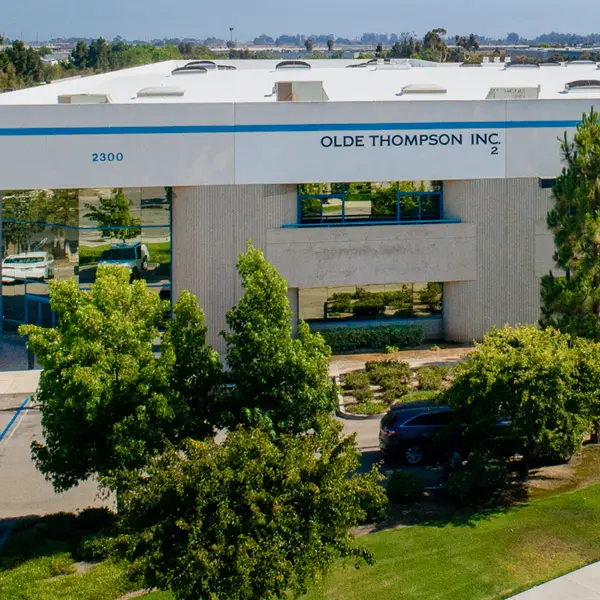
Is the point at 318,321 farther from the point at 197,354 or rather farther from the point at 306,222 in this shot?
the point at 197,354

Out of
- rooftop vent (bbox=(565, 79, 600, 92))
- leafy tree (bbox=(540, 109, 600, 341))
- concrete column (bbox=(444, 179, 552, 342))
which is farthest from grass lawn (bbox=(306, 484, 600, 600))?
rooftop vent (bbox=(565, 79, 600, 92))

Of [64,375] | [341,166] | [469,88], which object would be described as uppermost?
[469,88]

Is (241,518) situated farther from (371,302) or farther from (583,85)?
(583,85)

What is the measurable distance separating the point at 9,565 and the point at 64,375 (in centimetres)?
371

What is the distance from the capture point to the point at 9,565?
63.6ft

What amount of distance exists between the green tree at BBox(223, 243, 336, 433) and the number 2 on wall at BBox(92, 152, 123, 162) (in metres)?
14.0

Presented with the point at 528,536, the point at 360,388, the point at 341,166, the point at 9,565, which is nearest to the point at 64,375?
the point at 9,565

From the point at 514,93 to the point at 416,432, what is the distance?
52.9 ft

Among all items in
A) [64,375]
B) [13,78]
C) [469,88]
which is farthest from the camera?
[13,78]

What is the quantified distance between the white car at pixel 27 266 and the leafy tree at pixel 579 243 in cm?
1640

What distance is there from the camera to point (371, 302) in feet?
118

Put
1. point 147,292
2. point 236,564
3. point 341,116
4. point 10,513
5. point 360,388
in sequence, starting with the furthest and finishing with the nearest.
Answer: point 341,116
point 360,388
point 10,513
point 147,292
point 236,564

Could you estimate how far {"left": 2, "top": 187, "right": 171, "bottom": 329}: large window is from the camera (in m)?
33.7

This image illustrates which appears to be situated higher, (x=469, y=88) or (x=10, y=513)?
(x=469, y=88)
